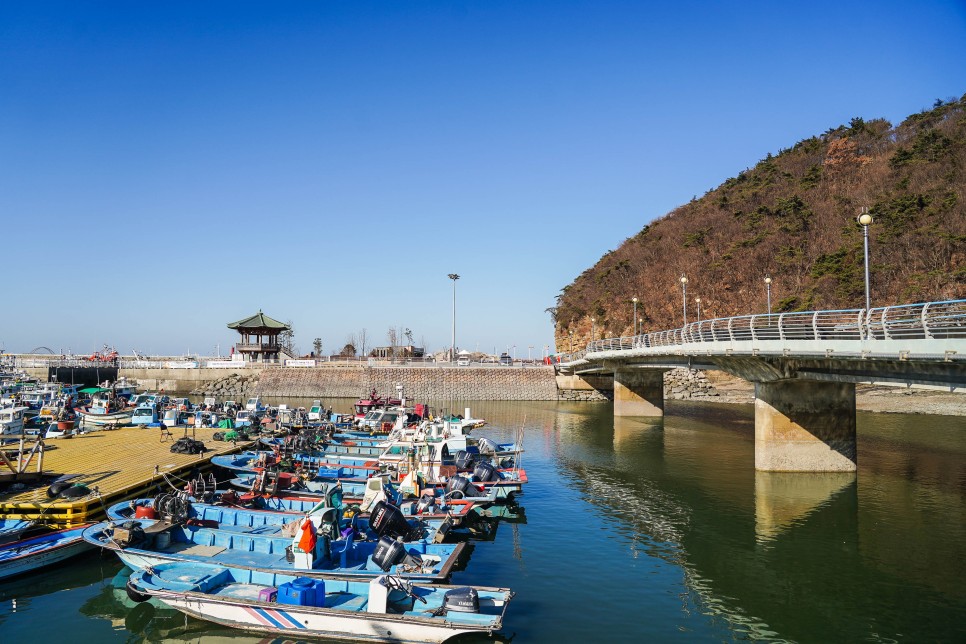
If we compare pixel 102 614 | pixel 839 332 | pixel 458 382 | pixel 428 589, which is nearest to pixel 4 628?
pixel 102 614

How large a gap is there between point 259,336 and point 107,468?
247ft

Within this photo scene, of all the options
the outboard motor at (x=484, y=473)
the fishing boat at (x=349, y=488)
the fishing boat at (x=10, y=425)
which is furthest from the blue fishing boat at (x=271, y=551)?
the fishing boat at (x=10, y=425)

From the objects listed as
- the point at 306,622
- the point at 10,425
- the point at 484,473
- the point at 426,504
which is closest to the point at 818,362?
the point at 484,473

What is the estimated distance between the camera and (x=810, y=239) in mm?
107000

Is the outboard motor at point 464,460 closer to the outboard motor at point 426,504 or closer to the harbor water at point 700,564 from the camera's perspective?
the harbor water at point 700,564

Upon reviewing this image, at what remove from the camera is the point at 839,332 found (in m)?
25.8

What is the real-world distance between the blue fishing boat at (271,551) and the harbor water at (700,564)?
144 cm

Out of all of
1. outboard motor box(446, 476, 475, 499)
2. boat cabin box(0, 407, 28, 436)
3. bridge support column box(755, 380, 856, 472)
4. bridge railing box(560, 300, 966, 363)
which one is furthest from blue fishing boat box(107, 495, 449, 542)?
boat cabin box(0, 407, 28, 436)

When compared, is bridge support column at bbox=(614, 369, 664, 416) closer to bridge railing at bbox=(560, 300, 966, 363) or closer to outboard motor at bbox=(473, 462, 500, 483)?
bridge railing at bbox=(560, 300, 966, 363)

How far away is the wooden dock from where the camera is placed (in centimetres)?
2244

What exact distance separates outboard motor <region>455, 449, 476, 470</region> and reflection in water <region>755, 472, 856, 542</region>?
1343cm

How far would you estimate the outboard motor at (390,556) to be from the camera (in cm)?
1755

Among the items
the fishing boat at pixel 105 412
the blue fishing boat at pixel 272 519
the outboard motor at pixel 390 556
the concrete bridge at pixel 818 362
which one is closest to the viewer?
the outboard motor at pixel 390 556

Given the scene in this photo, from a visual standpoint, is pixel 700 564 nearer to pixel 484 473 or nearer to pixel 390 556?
pixel 484 473
